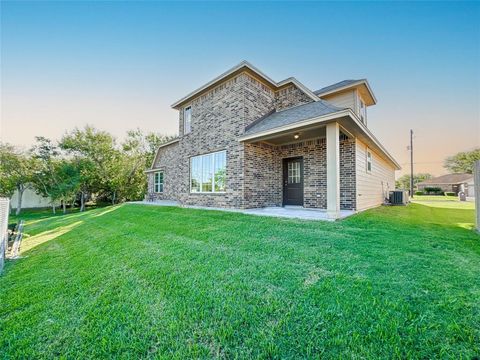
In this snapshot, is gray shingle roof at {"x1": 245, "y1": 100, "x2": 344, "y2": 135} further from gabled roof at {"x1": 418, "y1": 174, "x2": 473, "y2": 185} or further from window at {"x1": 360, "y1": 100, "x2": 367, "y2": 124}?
gabled roof at {"x1": 418, "y1": 174, "x2": 473, "y2": 185}

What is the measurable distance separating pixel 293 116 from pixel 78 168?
70.0ft

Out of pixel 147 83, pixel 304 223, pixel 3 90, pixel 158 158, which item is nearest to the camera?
pixel 304 223

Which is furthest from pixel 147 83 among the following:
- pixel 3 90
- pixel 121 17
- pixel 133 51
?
pixel 3 90

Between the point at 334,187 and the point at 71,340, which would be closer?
the point at 71,340

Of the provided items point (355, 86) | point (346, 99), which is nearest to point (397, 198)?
point (346, 99)

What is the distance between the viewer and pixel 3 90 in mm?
8961

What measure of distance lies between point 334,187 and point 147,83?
12.4 metres

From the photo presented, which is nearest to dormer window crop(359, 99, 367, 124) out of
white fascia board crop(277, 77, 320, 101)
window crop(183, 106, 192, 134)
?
white fascia board crop(277, 77, 320, 101)

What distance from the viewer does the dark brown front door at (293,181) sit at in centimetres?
896

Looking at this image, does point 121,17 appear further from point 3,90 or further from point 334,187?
point 334,187

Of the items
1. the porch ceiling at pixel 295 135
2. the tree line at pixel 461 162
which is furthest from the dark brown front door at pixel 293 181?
the tree line at pixel 461 162

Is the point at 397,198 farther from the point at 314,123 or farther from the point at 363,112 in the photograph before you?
the point at 314,123

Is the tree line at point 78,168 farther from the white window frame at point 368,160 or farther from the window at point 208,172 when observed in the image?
the white window frame at point 368,160

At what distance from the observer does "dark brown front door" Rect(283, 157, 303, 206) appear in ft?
29.4
